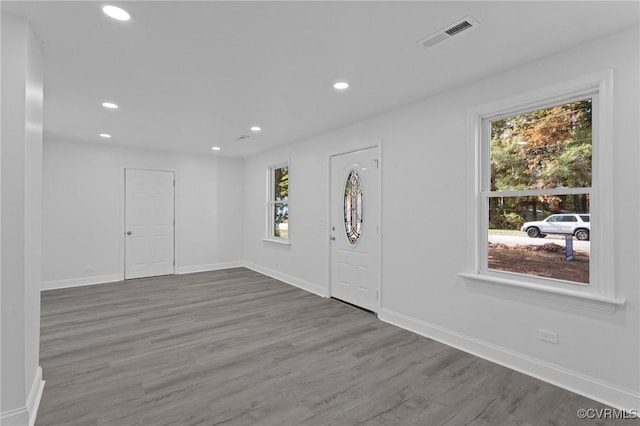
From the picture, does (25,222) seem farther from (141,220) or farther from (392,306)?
(141,220)

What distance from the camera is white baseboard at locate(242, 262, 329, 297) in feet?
16.3

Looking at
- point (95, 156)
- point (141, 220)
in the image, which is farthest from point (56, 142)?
point (141, 220)

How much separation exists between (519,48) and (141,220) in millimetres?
6353

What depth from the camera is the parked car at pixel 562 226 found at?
243 centimetres

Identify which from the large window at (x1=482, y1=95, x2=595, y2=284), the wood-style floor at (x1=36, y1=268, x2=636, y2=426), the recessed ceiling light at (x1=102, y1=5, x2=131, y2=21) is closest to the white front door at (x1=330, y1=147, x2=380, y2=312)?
the wood-style floor at (x1=36, y1=268, x2=636, y2=426)

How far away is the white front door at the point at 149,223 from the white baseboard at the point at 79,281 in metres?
0.23

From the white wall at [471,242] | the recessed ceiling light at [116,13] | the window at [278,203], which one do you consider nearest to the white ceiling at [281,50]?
the recessed ceiling light at [116,13]

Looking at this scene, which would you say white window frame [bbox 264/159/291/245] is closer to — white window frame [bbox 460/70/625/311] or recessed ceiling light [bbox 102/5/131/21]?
white window frame [bbox 460/70/625/311]

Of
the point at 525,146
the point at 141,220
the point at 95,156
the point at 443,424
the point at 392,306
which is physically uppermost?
the point at 95,156

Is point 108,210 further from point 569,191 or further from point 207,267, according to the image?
point 569,191

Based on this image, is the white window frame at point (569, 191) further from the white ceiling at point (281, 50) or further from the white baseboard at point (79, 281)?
the white baseboard at point (79, 281)

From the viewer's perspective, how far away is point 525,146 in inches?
109

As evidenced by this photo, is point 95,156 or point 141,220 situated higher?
point 95,156

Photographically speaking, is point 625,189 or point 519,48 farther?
point 519,48
